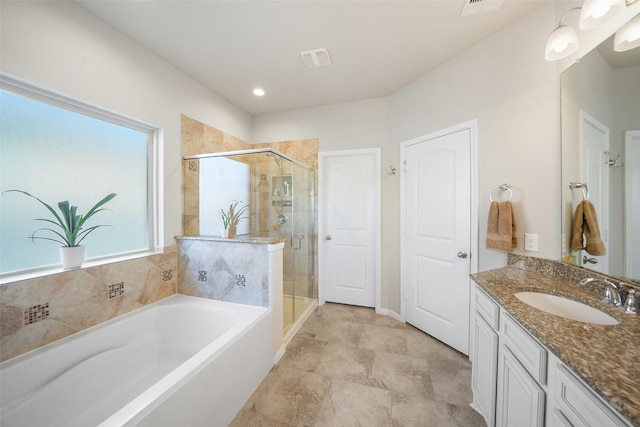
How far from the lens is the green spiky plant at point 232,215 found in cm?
210

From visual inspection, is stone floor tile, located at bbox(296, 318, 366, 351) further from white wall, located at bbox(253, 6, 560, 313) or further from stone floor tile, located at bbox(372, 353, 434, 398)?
white wall, located at bbox(253, 6, 560, 313)

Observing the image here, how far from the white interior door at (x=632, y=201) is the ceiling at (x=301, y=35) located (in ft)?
3.06

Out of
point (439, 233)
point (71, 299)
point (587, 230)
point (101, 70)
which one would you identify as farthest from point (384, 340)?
point (101, 70)

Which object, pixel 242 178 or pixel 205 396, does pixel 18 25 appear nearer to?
pixel 242 178

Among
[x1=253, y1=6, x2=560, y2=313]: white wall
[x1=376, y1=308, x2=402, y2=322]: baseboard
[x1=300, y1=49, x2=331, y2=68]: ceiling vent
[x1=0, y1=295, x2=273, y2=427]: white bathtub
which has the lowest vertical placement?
[x1=376, y1=308, x2=402, y2=322]: baseboard

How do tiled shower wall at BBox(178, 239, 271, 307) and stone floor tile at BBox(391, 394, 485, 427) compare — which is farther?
tiled shower wall at BBox(178, 239, 271, 307)

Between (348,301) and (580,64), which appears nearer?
(580,64)

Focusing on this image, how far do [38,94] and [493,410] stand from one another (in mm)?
3238

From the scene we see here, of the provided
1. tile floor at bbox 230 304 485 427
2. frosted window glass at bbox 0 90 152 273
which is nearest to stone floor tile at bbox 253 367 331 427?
tile floor at bbox 230 304 485 427

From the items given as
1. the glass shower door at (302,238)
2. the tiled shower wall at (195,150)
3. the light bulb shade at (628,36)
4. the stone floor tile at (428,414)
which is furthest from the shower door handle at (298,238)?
the light bulb shade at (628,36)

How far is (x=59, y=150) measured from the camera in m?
1.44

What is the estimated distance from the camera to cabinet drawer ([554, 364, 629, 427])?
A: 0.56 metres

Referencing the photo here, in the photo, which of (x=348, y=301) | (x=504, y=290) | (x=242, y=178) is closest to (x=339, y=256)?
(x=348, y=301)

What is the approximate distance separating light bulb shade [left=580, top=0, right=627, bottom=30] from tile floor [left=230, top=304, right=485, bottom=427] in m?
2.25
